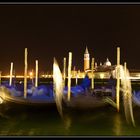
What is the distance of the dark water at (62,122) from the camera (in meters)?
Result: 7.32

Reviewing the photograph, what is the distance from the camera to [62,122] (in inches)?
339

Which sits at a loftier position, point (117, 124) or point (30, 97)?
point (30, 97)

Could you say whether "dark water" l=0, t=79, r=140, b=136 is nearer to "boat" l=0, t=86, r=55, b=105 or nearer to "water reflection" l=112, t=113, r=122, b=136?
"water reflection" l=112, t=113, r=122, b=136

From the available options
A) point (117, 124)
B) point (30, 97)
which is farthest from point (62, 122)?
point (30, 97)

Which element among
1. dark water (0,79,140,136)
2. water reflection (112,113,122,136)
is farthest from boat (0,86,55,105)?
water reflection (112,113,122,136)

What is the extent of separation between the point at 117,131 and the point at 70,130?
2.76ft

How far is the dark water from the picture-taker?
24.0 ft

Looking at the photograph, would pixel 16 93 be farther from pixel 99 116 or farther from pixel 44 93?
pixel 99 116

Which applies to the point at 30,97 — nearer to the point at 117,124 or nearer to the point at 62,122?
the point at 62,122

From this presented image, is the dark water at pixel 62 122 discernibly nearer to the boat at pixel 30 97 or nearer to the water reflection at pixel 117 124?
the water reflection at pixel 117 124

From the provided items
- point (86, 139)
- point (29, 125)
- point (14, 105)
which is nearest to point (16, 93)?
point (14, 105)

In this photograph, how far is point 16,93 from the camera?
34.1 ft

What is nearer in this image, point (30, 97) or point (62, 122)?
point (62, 122)

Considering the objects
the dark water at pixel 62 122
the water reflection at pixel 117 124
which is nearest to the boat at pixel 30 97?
the dark water at pixel 62 122
